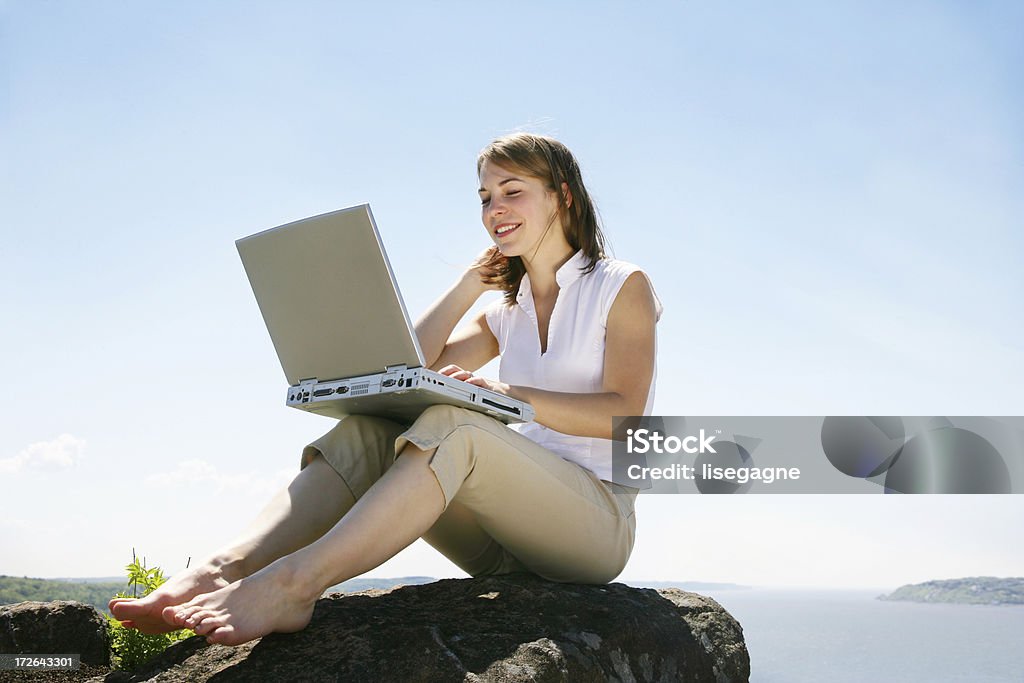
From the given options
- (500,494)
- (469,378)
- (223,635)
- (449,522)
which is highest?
(469,378)

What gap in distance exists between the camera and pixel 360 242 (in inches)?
87.4

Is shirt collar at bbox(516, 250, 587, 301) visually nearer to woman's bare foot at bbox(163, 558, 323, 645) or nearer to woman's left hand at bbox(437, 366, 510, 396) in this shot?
woman's left hand at bbox(437, 366, 510, 396)

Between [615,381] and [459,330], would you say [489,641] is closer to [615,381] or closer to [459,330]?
[615,381]

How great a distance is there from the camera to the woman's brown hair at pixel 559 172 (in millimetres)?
3066

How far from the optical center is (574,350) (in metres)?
2.92

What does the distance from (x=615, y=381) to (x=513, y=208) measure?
73 centimetres

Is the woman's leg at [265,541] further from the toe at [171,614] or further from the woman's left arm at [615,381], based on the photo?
the woman's left arm at [615,381]

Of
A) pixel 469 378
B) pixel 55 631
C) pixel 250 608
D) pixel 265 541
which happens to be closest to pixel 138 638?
pixel 55 631

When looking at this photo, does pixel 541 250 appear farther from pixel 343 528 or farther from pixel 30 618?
pixel 30 618

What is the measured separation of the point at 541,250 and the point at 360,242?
106 cm

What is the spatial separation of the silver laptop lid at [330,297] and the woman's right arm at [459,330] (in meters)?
0.89

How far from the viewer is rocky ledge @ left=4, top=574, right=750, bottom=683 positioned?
2020 millimetres

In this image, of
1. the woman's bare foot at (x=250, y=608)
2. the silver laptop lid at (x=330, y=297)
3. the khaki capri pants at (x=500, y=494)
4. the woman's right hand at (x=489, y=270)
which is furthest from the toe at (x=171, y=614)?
the woman's right hand at (x=489, y=270)

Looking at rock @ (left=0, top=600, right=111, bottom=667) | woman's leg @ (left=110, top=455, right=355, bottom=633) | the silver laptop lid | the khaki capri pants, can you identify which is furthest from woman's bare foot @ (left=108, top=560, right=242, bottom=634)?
rock @ (left=0, top=600, right=111, bottom=667)
